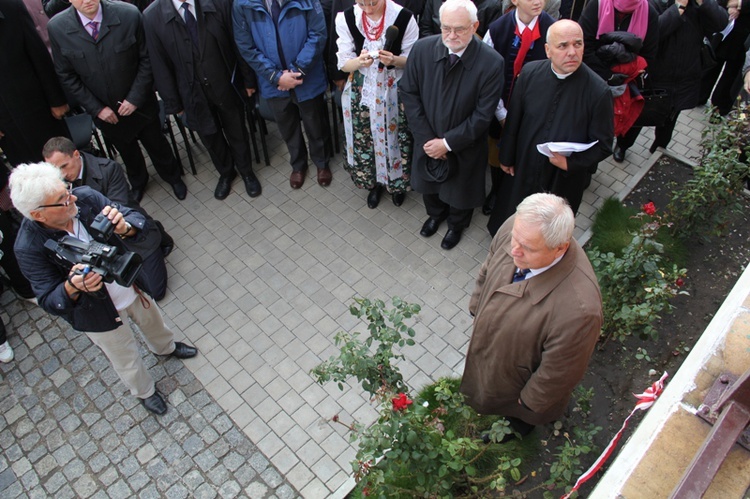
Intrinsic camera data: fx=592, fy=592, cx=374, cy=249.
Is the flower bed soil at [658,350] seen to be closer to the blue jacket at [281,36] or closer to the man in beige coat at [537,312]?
the man in beige coat at [537,312]

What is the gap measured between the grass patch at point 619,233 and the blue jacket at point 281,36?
2.98 meters

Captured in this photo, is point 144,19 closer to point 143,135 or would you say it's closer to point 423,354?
point 143,135

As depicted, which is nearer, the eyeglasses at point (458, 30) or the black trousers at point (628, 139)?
the eyeglasses at point (458, 30)

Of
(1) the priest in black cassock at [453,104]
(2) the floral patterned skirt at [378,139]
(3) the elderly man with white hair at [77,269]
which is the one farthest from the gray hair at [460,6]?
(3) the elderly man with white hair at [77,269]

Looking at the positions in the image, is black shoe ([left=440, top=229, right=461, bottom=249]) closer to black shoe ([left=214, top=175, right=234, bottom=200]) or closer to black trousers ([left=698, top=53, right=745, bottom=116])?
black shoe ([left=214, top=175, right=234, bottom=200])

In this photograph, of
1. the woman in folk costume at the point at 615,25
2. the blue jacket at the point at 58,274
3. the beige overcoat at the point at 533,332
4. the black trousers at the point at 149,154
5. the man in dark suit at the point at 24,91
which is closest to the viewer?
the beige overcoat at the point at 533,332

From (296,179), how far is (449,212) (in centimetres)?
168

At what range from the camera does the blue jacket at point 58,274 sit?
3.52 m

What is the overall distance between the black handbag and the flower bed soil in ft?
2.61

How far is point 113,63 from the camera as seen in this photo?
516cm

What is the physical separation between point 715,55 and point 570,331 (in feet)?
15.2

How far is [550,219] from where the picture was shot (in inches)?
112

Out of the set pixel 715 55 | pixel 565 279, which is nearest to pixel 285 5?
pixel 565 279

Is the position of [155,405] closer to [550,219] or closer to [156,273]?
[156,273]
